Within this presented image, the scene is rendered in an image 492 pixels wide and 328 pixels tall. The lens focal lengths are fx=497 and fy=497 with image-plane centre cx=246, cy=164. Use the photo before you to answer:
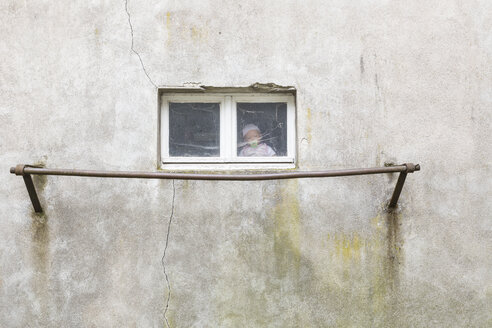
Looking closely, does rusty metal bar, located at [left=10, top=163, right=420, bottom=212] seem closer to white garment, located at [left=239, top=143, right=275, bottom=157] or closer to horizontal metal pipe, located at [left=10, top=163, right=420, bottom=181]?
horizontal metal pipe, located at [left=10, top=163, right=420, bottom=181]

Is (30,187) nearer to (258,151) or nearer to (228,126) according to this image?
(228,126)

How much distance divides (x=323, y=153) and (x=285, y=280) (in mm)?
928

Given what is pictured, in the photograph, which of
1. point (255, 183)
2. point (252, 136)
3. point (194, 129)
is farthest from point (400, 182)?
point (194, 129)

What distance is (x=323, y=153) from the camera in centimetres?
354

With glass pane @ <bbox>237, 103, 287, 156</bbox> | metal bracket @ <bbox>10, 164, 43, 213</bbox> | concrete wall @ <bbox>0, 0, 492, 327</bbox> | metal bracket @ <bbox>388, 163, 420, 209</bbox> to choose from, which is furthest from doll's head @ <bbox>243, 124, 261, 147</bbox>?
metal bracket @ <bbox>10, 164, 43, 213</bbox>

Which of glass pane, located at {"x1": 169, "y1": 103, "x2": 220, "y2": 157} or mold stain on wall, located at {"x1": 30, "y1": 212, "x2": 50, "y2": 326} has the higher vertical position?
glass pane, located at {"x1": 169, "y1": 103, "x2": 220, "y2": 157}

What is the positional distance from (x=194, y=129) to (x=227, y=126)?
0.25m

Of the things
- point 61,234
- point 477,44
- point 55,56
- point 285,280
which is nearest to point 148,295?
point 61,234

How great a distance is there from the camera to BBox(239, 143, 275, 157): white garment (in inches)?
145

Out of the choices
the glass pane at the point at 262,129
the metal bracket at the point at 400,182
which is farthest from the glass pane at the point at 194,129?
the metal bracket at the point at 400,182

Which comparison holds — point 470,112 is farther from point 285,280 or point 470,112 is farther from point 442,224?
point 285,280

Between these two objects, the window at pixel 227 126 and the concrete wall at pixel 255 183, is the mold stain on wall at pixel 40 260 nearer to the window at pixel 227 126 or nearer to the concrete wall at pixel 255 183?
the concrete wall at pixel 255 183

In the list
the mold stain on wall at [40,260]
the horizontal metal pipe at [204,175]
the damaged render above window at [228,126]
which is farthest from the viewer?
the damaged render above window at [228,126]

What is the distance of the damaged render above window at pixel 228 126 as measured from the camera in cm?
366
